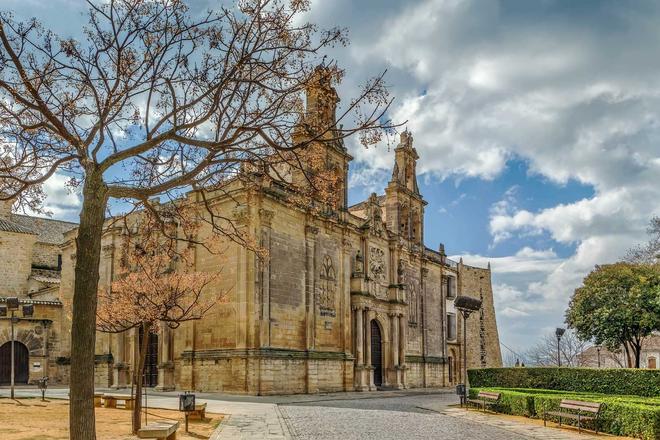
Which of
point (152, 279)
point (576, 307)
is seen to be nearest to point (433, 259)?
point (576, 307)

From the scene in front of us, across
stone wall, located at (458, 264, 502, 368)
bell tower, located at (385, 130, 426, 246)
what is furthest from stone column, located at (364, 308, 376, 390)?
stone wall, located at (458, 264, 502, 368)

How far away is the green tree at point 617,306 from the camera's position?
3070 centimetres

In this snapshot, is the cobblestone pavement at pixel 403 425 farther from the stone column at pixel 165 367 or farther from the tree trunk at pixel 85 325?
the stone column at pixel 165 367

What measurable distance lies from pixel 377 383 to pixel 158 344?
11714 millimetres

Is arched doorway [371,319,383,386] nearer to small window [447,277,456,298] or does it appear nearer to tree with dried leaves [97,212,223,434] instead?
small window [447,277,456,298]

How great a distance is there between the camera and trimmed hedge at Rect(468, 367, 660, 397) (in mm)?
20016

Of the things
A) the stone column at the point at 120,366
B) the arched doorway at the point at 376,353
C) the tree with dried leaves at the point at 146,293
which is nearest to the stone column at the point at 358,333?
the arched doorway at the point at 376,353

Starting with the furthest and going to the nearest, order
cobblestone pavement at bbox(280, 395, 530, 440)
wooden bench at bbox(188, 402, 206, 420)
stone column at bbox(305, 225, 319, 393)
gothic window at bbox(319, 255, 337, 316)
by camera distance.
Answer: gothic window at bbox(319, 255, 337, 316) < stone column at bbox(305, 225, 319, 393) < wooden bench at bbox(188, 402, 206, 420) < cobblestone pavement at bbox(280, 395, 530, 440)

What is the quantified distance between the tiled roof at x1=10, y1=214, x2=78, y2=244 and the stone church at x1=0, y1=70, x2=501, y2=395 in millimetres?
143

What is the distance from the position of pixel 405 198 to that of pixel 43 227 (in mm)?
24613

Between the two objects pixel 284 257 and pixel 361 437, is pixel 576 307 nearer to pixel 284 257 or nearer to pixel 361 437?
pixel 284 257

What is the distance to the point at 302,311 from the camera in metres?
25.8

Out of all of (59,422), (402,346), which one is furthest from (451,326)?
(59,422)

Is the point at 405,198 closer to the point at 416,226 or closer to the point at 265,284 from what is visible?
the point at 416,226
